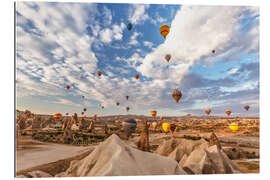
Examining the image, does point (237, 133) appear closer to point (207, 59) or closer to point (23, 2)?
point (207, 59)

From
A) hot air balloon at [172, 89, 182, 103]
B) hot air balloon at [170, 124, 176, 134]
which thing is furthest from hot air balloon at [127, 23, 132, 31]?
hot air balloon at [170, 124, 176, 134]

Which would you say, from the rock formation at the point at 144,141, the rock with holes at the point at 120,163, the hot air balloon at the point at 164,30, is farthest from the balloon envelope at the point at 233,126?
the hot air balloon at the point at 164,30

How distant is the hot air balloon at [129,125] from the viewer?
24.1ft

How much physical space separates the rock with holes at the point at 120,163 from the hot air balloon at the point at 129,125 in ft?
7.77

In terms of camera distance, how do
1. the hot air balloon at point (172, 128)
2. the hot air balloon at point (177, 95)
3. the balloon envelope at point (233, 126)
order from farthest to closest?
the hot air balloon at point (172, 128) → the balloon envelope at point (233, 126) → the hot air balloon at point (177, 95)

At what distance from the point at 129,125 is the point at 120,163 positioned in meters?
3.09

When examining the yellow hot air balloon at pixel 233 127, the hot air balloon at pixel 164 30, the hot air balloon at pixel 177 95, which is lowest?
the yellow hot air balloon at pixel 233 127

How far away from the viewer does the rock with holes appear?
4.27 metres

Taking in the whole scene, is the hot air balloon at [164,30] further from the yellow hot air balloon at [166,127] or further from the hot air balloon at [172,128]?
the yellow hot air balloon at [166,127]

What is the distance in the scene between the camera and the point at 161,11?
6.20 metres

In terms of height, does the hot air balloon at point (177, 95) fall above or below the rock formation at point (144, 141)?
above

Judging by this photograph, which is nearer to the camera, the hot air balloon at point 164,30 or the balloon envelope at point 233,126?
the hot air balloon at point 164,30

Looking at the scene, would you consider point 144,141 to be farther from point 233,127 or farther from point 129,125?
point 233,127
